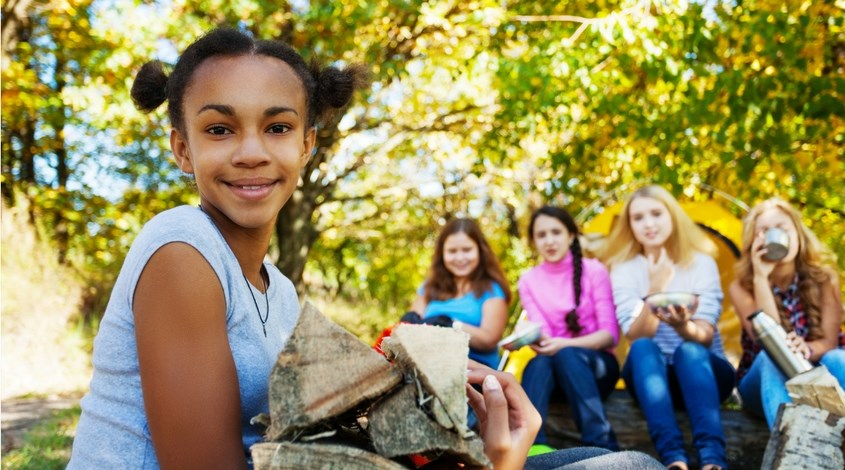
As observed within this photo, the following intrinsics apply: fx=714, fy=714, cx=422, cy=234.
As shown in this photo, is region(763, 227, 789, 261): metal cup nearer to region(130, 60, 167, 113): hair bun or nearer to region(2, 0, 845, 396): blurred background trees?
region(2, 0, 845, 396): blurred background trees

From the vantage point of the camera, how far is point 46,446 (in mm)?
3307

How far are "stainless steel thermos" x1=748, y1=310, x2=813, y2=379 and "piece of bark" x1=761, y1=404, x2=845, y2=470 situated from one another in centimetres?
51

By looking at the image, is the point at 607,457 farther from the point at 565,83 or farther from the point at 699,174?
the point at 699,174

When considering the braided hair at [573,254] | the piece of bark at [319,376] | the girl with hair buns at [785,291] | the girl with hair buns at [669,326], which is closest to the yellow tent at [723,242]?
the braided hair at [573,254]

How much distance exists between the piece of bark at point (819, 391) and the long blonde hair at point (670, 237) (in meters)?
1.42

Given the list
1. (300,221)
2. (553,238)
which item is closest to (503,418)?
(553,238)

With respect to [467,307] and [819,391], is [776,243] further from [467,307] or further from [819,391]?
[467,307]

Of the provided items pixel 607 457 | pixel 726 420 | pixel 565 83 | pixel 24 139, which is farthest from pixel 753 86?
pixel 24 139

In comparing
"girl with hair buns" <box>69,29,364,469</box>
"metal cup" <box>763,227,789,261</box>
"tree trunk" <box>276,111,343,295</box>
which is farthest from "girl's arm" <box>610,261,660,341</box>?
"tree trunk" <box>276,111,343,295</box>

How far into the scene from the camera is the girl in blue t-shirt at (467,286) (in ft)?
13.0

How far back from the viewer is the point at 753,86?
4.34 metres

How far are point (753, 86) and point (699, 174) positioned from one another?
1342mm

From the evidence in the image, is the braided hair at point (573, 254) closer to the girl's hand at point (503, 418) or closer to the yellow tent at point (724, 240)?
the yellow tent at point (724, 240)

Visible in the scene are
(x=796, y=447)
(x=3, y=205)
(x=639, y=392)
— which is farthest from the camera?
(x=3, y=205)
